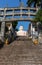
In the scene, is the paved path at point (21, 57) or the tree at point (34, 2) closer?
the paved path at point (21, 57)

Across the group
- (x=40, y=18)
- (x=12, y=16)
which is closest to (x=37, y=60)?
(x=40, y=18)

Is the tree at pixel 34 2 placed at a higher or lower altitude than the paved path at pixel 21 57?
higher

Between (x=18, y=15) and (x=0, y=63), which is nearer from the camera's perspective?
(x=0, y=63)

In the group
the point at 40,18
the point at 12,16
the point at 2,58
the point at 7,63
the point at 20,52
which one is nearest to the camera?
the point at 7,63

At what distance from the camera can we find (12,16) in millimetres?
26953

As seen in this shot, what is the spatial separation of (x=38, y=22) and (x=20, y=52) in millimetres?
6789

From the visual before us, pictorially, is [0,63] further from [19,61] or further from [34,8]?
[34,8]

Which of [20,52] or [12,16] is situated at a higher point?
[12,16]

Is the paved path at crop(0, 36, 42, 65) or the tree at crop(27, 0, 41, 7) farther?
the tree at crop(27, 0, 41, 7)

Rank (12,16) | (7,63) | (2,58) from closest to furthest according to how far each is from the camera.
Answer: (7,63) < (2,58) < (12,16)

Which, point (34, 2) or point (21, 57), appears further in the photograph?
point (34, 2)

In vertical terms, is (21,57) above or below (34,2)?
below

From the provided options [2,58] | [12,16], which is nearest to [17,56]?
[2,58]

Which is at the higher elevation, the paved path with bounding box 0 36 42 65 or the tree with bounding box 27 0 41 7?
the tree with bounding box 27 0 41 7
